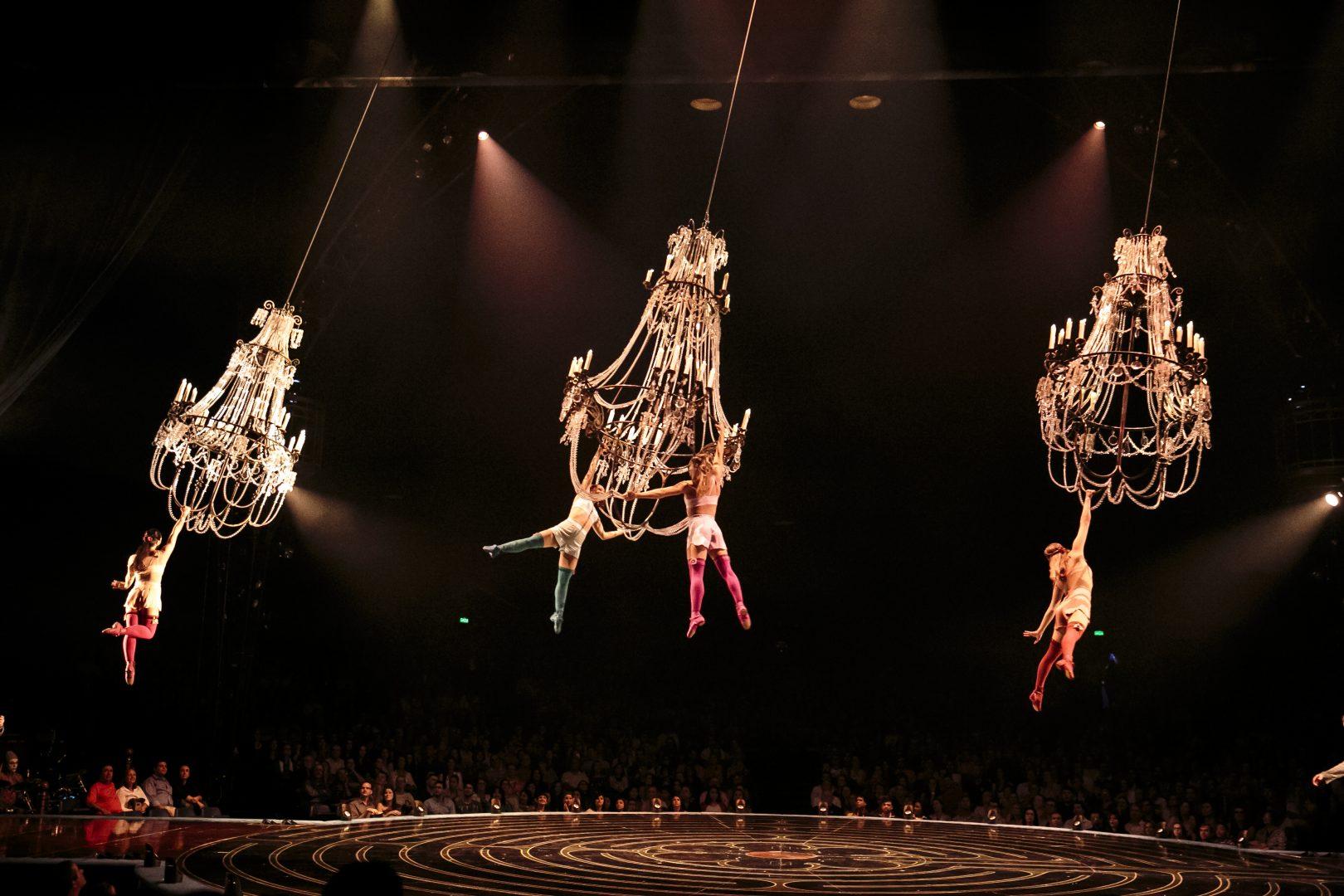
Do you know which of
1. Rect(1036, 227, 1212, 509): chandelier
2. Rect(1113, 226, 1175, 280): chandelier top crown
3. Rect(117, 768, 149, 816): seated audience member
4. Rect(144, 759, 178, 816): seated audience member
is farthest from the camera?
Rect(144, 759, 178, 816): seated audience member

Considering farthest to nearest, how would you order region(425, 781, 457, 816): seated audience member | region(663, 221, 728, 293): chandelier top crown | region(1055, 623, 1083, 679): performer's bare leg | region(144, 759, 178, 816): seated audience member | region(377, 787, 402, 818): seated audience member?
1. region(425, 781, 457, 816): seated audience member
2. region(377, 787, 402, 818): seated audience member
3. region(144, 759, 178, 816): seated audience member
4. region(1055, 623, 1083, 679): performer's bare leg
5. region(663, 221, 728, 293): chandelier top crown

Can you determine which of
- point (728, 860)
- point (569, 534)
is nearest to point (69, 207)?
point (569, 534)

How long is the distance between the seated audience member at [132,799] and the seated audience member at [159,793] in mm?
76

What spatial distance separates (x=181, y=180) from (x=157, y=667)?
23.3 ft

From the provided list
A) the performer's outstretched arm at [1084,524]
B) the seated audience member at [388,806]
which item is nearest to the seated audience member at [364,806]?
the seated audience member at [388,806]

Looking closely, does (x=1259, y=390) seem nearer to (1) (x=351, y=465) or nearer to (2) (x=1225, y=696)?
(2) (x=1225, y=696)

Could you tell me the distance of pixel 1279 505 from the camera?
15.6 metres

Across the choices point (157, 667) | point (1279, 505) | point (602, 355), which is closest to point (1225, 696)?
point (1279, 505)

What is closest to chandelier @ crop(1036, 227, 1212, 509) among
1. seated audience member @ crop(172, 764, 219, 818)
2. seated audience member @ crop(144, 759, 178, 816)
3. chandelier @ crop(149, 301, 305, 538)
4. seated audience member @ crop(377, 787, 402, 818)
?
chandelier @ crop(149, 301, 305, 538)

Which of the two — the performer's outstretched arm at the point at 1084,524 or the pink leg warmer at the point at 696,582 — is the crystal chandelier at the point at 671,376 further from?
the performer's outstretched arm at the point at 1084,524

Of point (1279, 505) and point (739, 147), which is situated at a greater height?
point (739, 147)

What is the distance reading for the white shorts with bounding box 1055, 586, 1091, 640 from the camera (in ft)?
30.8

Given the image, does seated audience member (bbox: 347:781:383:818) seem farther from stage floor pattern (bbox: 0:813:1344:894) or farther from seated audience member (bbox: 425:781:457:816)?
seated audience member (bbox: 425:781:457:816)

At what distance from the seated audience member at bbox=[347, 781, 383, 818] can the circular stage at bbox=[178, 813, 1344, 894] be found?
1.38 ft
